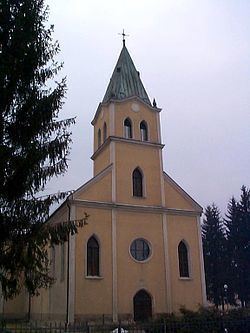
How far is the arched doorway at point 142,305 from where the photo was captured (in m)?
22.8

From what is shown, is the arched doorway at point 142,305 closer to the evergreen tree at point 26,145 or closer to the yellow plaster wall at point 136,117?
the yellow plaster wall at point 136,117

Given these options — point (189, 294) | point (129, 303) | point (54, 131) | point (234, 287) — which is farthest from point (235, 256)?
point (54, 131)

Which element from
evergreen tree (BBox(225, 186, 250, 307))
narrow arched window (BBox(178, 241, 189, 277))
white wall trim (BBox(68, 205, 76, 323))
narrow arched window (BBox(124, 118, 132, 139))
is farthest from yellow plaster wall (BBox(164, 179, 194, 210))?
evergreen tree (BBox(225, 186, 250, 307))

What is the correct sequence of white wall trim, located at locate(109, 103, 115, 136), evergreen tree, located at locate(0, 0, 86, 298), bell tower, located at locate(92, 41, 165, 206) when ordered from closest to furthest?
evergreen tree, located at locate(0, 0, 86, 298) → bell tower, located at locate(92, 41, 165, 206) → white wall trim, located at locate(109, 103, 115, 136)

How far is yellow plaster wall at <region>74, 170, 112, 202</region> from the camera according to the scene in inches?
930

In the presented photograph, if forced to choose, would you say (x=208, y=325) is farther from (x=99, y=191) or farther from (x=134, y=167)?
(x=134, y=167)

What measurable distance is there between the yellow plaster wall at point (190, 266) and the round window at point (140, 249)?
4.72ft

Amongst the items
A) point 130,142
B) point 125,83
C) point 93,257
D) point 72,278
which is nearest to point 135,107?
point 125,83

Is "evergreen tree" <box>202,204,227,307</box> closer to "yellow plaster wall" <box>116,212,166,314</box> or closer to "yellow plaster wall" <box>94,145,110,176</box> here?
"yellow plaster wall" <box>116,212,166,314</box>

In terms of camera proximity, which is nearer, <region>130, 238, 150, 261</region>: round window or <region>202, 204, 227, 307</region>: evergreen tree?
<region>130, 238, 150, 261</region>: round window

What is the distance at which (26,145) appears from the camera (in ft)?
38.1

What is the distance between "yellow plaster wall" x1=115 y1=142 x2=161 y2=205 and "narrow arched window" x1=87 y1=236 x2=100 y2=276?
2.90 m

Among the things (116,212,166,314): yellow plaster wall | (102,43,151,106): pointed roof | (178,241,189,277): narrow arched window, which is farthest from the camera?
(102,43,151,106): pointed roof

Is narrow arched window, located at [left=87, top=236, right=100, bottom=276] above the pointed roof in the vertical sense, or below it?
below
